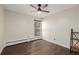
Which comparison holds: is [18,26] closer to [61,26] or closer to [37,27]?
[37,27]

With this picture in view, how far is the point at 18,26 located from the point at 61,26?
2.49 feet

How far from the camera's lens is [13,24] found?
1208 millimetres

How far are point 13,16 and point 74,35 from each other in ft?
3.45

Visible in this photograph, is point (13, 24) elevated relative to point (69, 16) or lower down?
lower down

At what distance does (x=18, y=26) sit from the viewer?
49.4 inches

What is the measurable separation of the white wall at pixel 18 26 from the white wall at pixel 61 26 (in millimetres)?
261

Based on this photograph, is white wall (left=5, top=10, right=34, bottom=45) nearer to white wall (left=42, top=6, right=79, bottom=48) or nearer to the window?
the window

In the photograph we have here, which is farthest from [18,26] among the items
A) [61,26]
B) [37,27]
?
[61,26]

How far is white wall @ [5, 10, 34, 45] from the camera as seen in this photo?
118 centimetres

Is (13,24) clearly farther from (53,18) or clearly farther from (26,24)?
(53,18)
